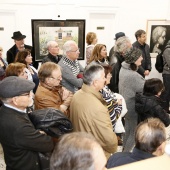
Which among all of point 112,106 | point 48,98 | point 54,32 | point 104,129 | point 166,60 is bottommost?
point 104,129

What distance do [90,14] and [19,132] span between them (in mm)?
5241

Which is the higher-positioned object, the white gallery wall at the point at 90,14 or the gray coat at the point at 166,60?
the white gallery wall at the point at 90,14

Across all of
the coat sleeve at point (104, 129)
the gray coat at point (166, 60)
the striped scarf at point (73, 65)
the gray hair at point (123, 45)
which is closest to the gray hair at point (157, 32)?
the gray coat at point (166, 60)

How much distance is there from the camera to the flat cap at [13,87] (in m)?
2.05

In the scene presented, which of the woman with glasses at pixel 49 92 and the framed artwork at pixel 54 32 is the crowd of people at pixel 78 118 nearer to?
the woman with glasses at pixel 49 92

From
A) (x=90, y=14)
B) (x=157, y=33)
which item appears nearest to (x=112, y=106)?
(x=90, y=14)

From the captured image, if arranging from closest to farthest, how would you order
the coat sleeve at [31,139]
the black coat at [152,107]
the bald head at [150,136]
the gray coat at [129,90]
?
the bald head at [150,136], the coat sleeve at [31,139], the black coat at [152,107], the gray coat at [129,90]

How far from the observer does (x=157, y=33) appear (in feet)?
23.7

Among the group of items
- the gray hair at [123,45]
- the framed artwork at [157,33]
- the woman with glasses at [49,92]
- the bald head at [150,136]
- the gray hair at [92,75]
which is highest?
the framed artwork at [157,33]

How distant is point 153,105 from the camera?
10.2ft

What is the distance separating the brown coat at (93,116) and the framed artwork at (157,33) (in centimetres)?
520

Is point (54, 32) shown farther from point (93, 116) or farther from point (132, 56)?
point (93, 116)

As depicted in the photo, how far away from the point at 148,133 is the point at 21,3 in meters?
5.15

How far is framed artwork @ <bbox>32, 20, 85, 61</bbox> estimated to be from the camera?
6068 mm
